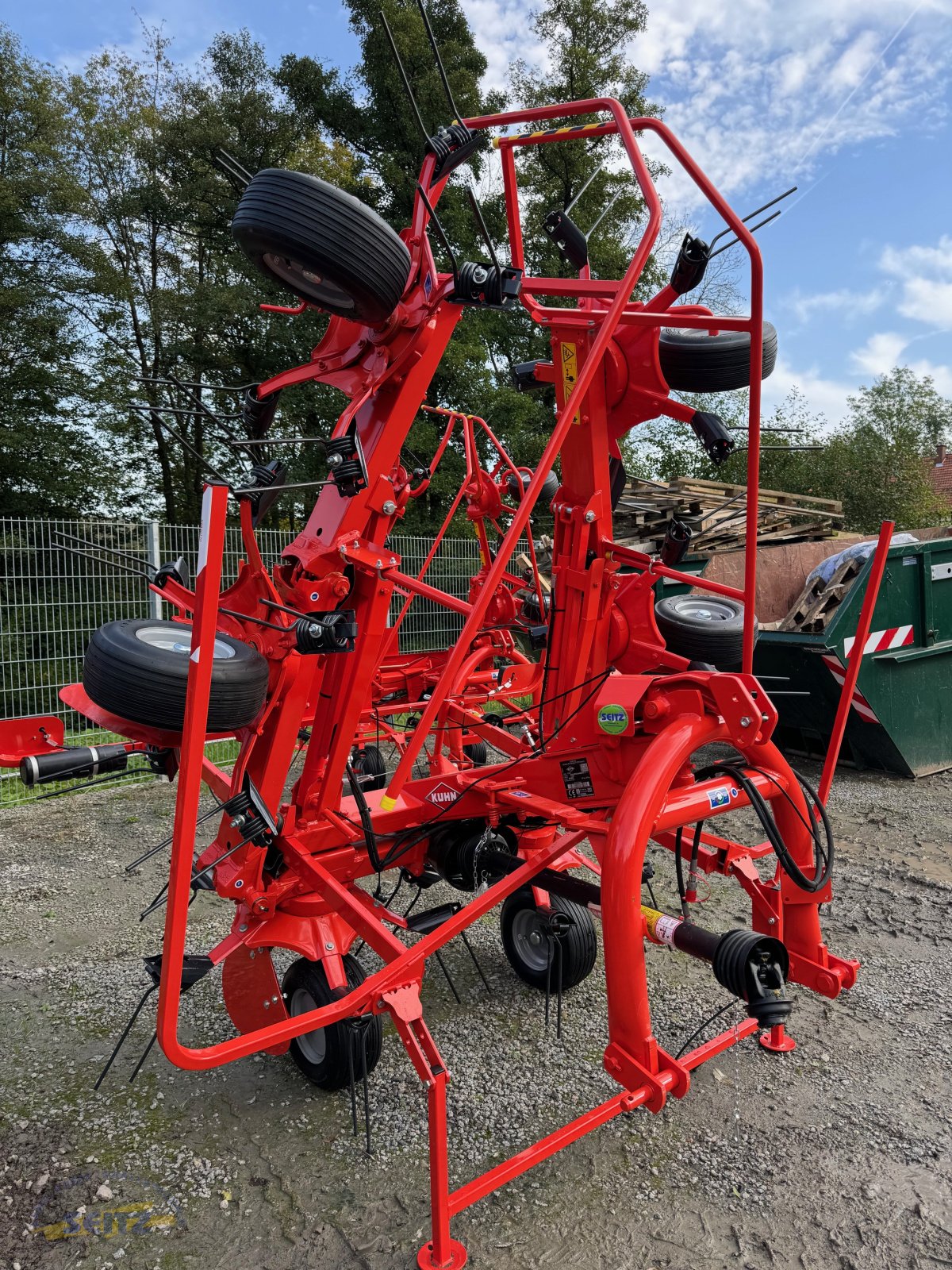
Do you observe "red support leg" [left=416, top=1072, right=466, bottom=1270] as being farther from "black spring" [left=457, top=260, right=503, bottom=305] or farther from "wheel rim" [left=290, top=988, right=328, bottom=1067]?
"black spring" [left=457, top=260, right=503, bottom=305]

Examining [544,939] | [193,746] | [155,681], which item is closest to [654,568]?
[544,939]

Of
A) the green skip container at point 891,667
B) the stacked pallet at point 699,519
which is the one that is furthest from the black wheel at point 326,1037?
the stacked pallet at point 699,519

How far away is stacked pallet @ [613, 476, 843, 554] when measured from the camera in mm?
8828

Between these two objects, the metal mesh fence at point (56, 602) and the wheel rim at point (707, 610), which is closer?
the wheel rim at point (707, 610)

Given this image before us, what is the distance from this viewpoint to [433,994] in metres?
3.66

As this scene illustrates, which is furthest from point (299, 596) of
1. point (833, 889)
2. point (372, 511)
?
point (833, 889)

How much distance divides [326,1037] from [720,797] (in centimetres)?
157

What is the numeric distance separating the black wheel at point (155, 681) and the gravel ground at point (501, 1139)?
54.7 inches

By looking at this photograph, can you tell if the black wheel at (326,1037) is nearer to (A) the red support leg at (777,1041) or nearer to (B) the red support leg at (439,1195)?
(B) the red support leg at (439,1195)

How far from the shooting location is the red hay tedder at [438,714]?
2260mm

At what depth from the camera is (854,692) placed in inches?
245

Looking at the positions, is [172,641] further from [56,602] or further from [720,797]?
[56,602]

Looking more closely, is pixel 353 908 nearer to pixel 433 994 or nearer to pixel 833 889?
pixel 433 994

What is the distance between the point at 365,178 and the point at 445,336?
1726cm
